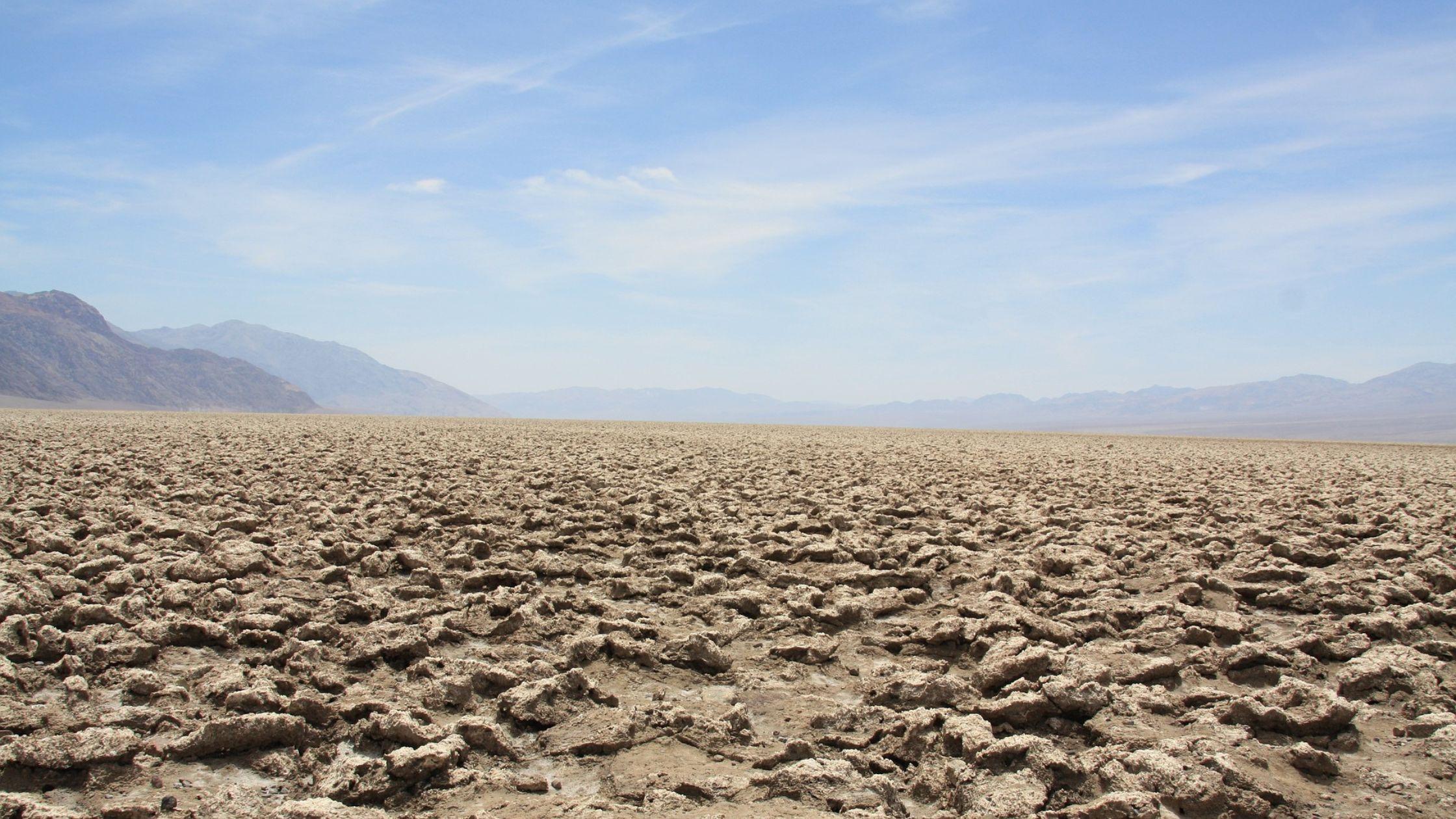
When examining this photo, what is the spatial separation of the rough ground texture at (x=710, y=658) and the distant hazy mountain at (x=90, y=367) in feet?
566

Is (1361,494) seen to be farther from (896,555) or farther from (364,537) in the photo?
(364,537)

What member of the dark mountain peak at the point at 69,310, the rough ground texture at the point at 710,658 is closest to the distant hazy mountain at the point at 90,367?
the dark mountain peak at the point at 69,310

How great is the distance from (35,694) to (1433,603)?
16.8 ft

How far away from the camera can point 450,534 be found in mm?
5008

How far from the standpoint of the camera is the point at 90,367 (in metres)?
166

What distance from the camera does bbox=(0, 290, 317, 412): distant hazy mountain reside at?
149 m

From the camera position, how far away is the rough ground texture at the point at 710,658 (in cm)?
206

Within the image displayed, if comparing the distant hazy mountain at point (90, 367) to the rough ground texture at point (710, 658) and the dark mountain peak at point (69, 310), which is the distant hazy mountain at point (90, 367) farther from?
the rough ground texture at point (710, 658)

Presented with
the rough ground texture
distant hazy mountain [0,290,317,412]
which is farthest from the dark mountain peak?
the rough ground texture

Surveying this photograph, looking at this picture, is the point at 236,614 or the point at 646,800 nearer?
the point at 646,800

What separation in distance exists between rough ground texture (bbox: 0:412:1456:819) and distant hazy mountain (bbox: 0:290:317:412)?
172 metres

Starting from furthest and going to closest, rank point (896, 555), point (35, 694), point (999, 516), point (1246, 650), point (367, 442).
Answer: point (367, 442)
point (999, 516)
point (896, 555)
point (1246, 650)
point (35, 694)

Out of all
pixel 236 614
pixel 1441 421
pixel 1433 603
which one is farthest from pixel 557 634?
pixel 1441 421

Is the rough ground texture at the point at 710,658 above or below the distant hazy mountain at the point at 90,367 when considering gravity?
below
